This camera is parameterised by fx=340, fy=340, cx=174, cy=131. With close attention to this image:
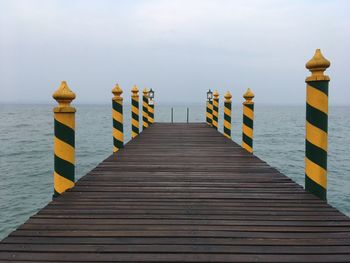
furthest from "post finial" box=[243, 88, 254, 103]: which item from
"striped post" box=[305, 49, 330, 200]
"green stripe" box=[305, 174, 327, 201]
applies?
"green stripe" box=[305, 174, 327, 201]

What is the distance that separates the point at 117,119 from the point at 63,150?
13.6 feet

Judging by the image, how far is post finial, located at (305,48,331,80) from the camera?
11.8 ft

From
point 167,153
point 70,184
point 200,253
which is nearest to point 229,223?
point 200,253

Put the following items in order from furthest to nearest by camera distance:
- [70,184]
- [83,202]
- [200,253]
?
[70,184]
[83,202]
[200,253]

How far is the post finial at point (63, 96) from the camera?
3.85 m

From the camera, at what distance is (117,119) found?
26.3 ft

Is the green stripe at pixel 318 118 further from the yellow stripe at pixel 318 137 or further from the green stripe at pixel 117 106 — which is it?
the green stripe at pixel 117 106

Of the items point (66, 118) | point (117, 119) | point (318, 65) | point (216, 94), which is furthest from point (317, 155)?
point (216, 94)

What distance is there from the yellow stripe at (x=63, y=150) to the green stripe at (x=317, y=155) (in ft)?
8.90

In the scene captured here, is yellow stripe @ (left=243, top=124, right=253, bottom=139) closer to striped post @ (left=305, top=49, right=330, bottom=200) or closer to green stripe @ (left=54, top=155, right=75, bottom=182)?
striped post @ (left=305, top=49, right=330, bottom=200)

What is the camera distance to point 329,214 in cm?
300

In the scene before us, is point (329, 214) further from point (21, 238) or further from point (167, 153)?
point (167, 153)

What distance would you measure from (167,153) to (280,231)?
4.05m

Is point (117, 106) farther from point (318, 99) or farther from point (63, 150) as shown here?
point (318, 99)
